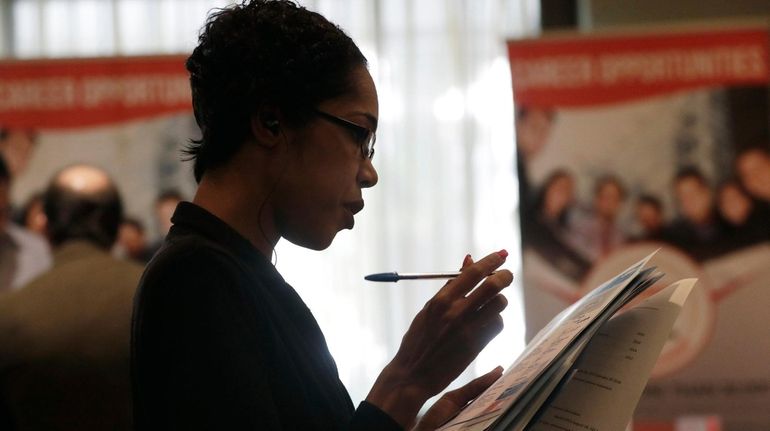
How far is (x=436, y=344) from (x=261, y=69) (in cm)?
35

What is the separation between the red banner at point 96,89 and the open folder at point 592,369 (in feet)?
10.4

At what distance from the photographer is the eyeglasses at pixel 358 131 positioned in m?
1.04

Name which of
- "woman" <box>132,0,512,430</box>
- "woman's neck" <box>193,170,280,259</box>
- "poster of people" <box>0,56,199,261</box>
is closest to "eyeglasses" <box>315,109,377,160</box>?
"woman" <box>132,0,512,430</box>

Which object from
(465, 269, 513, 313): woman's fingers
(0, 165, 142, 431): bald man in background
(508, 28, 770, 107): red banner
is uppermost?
(508, 28, 770, 107): red banner

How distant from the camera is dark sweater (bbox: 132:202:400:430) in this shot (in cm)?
85

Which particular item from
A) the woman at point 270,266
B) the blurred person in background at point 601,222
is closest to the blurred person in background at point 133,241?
the blurred person in background at point 601,222

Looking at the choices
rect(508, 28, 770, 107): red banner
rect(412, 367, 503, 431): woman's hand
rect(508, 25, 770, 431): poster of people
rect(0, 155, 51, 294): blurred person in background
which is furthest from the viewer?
rect(0, 155, 51, 294): blurred person in background

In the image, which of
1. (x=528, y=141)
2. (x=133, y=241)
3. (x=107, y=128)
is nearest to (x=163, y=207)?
(x=133, y=241)

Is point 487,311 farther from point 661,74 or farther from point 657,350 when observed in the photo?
point 661,74

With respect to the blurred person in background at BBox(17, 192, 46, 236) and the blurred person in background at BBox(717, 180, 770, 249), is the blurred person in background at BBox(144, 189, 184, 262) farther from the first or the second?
the blurred person in background at BBox(717, 180, 770, 249)

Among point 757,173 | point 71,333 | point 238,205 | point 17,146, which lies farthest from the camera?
point 17,146

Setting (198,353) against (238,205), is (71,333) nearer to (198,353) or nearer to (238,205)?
(238,205)

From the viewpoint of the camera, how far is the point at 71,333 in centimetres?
223

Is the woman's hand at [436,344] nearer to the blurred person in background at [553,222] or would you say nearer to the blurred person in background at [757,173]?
the blurred person in background at [553,222]
